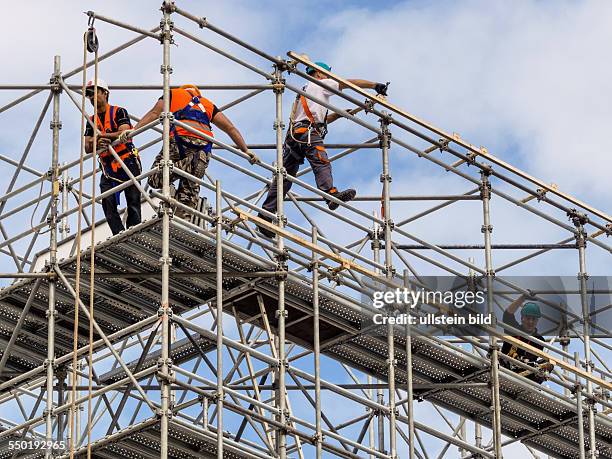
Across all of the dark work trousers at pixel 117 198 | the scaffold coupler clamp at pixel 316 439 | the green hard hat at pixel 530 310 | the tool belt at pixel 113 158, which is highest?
the green hard hat at pixel 530 310

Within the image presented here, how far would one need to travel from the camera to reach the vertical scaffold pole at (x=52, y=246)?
29359 millimetres

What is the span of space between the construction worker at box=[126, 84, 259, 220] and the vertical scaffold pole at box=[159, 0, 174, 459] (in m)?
0.51

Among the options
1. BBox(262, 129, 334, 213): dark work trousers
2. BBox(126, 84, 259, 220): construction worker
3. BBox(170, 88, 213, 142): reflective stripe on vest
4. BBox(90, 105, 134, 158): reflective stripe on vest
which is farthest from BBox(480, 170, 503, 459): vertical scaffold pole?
BBox(90, 105, 134, 158): reflective stripe on vest

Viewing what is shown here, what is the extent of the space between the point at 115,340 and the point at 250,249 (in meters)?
2.72

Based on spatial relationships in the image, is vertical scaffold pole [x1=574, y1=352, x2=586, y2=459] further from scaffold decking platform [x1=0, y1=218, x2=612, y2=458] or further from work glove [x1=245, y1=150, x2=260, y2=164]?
work glove [x1=245, y1=150, x2=260, y2=164]

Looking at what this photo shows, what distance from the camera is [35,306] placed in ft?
101

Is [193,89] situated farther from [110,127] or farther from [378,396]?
[378,396]

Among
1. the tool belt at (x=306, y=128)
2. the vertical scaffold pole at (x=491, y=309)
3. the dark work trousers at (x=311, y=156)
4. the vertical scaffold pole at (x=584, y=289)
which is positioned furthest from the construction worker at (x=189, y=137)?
the vertical scaffold pole at (x=584, y=289)

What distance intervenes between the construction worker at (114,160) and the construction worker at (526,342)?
648cm

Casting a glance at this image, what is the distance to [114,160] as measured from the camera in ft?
101

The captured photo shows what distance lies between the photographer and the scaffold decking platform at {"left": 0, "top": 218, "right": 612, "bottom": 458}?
29.6 m

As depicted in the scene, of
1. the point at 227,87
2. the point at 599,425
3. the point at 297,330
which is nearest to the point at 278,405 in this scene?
the point at 297,330

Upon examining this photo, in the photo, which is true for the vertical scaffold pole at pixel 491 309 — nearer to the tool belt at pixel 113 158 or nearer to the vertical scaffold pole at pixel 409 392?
the vertical scaffold pole at pixel 409 392

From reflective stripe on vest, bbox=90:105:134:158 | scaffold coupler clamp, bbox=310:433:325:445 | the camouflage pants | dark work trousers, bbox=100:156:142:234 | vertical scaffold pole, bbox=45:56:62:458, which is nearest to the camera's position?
vertical scaffold pole, bbox=45:56:62:458
